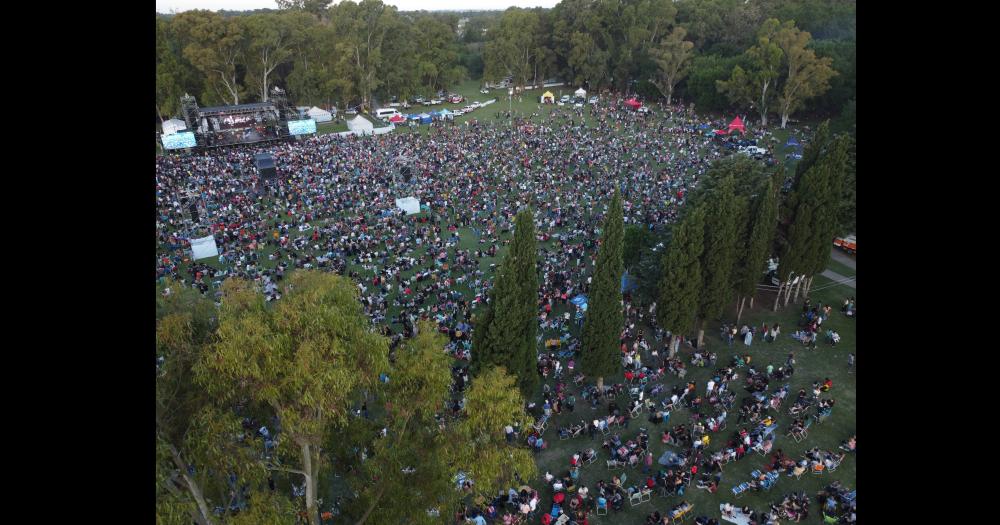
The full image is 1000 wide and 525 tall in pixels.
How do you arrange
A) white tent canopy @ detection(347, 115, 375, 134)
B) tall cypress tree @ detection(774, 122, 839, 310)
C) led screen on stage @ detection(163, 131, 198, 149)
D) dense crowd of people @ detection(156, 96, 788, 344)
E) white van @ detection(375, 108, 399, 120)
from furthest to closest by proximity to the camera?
white van @ detection(375, 108, 399, 120), white tent canopy @ detection(347, 115, 375, 134), led screen on stage @ detection(163, 131, 198, 149), dense crowd of people @ detection(156, 96, 788, 344), tall cypress tree @ detection(774, 122, 839, 310)

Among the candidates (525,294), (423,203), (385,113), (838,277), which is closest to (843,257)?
(838,277)

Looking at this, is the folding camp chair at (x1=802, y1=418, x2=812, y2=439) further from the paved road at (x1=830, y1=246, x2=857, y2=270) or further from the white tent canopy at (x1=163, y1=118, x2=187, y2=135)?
the white tent canopy at (x1=163, y1=118, x2=187, y2=135)

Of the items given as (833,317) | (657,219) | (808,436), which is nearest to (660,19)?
(657,219)

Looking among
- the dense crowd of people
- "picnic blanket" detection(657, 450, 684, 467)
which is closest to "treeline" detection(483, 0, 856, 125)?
the dense crowd of people

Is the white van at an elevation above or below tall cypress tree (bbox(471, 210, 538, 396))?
above

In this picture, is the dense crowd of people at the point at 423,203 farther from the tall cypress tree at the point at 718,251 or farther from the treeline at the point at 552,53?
the treeline at the point at 552,53

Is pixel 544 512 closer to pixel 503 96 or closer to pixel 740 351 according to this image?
pixel 740 351

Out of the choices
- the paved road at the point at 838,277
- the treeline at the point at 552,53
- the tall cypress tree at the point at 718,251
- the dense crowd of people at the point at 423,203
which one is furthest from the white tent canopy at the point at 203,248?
the paved road at the point at 838,277
